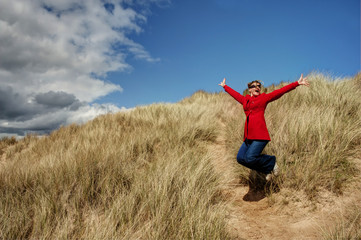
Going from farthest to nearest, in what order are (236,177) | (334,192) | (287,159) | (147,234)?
(236,177), (287,159), (334,192), (147,234)

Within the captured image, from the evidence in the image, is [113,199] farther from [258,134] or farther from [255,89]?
[255,89]

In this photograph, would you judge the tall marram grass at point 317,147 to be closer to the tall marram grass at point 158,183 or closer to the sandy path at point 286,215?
the tall marram grass at point 158,183

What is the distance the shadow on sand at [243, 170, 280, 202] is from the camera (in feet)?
11.4

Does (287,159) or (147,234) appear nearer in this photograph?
(147,234)

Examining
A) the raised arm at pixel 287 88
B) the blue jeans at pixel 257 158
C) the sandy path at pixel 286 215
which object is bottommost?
the sandy path at pixel 286 215

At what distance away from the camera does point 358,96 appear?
17.6 ft

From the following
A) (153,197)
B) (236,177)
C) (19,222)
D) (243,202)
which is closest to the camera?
(19,222)

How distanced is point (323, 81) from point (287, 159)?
4777 millimetres

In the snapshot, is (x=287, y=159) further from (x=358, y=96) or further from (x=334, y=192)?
(x=358, y=96)

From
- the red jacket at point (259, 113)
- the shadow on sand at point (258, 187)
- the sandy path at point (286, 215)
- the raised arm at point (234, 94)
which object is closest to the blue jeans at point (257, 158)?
the red jacket at point (259, 113)

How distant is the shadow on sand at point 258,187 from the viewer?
11.4ft

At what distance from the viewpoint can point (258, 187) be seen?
12.3 ft

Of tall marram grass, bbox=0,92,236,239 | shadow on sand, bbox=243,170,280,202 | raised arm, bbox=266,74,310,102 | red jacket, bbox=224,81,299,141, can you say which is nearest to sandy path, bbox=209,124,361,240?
shadow on sand, bbox=243,170,280,202

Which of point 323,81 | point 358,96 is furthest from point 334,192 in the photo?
point 323,81
